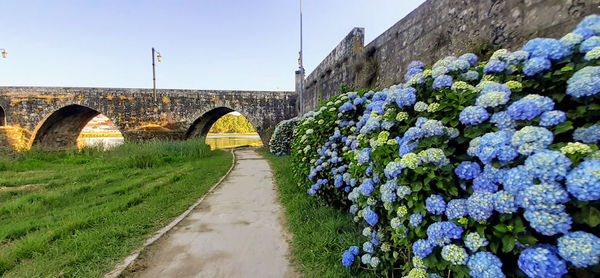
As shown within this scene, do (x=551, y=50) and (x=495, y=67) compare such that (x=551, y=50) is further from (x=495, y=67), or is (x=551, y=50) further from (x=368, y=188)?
(x=368, y=188)

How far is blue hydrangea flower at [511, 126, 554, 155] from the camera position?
3.45 feet

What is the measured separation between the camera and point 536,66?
125 centimetres

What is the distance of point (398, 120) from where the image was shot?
181 centimetres

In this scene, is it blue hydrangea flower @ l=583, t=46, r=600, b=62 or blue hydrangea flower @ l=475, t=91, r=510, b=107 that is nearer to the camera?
blue hydrangea flower @ l=583, t=46, r=600, b=62

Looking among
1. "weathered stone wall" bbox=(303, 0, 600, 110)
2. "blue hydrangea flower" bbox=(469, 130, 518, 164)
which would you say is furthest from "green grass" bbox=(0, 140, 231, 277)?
"weathered stone wall" bbox=(303, 0, 600, 110)

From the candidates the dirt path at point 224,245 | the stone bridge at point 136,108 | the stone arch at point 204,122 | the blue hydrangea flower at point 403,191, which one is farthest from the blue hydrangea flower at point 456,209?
the stone arch at point 204,122

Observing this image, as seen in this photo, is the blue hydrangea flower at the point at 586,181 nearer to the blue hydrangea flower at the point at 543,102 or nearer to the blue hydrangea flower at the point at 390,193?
the blue hydrangea flower at the point at 543,102

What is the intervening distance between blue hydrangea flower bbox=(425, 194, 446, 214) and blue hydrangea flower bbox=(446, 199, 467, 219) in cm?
3

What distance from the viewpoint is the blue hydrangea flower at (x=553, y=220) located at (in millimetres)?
953

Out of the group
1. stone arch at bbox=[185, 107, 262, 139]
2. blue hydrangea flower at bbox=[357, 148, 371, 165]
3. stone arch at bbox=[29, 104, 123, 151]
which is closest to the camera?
blue hydrangea flower at bbox=[357, 148, 371, 165]

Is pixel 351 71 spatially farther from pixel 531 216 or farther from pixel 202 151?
pixel 202 151

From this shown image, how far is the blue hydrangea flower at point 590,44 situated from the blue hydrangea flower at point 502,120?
478 mm

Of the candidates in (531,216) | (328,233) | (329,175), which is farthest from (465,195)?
(329,175)

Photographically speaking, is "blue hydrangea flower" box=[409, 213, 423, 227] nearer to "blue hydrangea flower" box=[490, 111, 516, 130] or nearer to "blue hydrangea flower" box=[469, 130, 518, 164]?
"blue hydrangea flower" box=[469, 130, 518, 164]
